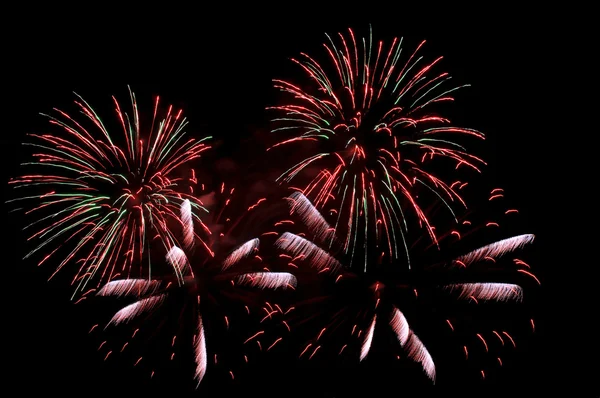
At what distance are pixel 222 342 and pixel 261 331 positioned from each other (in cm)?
85

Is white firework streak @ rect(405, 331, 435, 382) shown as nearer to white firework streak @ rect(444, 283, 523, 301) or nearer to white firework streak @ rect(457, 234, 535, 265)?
white firework streak @ rect(444, 283, 523, 301)

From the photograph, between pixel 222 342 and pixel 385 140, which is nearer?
pixel 385 140

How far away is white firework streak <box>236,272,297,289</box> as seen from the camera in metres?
9.59

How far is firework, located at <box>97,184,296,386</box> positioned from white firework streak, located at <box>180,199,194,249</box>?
1.07 feet

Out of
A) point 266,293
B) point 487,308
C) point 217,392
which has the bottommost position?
point 217,392

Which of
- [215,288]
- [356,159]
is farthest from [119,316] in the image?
[356,159]

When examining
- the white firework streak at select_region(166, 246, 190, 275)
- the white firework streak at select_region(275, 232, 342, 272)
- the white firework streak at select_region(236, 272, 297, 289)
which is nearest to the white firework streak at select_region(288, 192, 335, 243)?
the white firework streak at select_region(275, 232, 342, 272)

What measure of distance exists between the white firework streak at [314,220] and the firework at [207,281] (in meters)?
0.90

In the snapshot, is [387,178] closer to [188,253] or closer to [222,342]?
[188,253]

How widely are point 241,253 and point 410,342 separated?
143 inches

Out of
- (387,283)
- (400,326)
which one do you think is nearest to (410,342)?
(400,326)

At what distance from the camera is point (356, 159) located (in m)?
9.43

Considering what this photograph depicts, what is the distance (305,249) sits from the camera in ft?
31.5

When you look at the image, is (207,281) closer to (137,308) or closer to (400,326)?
(137,308)
